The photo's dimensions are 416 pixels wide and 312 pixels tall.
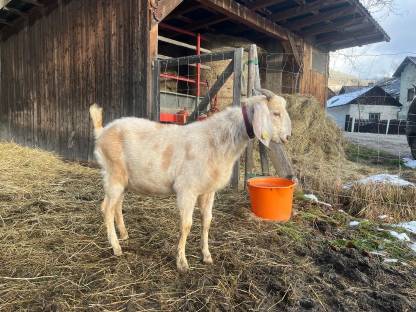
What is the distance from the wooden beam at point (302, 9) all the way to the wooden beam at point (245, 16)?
0.91 ft

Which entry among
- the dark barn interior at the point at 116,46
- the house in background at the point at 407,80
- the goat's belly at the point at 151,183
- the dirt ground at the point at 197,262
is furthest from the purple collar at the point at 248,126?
the house in background at the point at 407,80

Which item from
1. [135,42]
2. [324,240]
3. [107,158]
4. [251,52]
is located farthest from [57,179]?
[324,240]

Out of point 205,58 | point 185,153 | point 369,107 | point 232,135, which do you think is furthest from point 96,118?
point 369,107

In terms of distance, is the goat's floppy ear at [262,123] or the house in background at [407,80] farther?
the house in background at [407,80]

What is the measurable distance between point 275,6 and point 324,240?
7.31 m

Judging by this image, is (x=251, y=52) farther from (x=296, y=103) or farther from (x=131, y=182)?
(x=296, y=103)

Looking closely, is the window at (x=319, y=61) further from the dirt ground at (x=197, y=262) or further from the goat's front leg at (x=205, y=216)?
the goat's front leg at (x=205, y=216)

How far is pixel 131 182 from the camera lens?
3320 millimetres

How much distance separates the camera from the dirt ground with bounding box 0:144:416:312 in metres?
2.55

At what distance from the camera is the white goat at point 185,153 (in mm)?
2998

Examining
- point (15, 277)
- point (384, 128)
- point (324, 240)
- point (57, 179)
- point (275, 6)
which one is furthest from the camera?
point (384, 128)

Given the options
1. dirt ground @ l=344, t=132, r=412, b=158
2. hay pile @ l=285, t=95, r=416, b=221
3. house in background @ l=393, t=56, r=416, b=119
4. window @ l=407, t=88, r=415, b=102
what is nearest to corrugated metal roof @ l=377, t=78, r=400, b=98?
house in background @ l=393, t=56, r=416, b=119

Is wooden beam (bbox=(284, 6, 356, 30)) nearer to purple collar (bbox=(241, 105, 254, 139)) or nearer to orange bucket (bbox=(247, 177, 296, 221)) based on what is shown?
orange bucket (bbox=(247, 177, 296, 221))

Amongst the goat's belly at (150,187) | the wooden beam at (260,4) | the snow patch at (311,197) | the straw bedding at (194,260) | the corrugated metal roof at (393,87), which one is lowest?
the straw bedding at (194,260)
